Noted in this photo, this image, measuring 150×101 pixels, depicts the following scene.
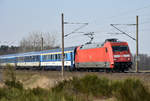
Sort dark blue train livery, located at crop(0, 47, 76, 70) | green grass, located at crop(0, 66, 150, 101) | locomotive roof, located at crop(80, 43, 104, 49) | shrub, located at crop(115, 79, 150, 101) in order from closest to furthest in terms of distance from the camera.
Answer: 1. shrub, located at crop(115, 79, 150, 101)
2. green grass, located at crop(0, 66, 150, 101)
3. locomotive roof, located at crop(80, 43, 104, 49)
4. dark blue train livery, located at crop(0, 47, 76, 70)

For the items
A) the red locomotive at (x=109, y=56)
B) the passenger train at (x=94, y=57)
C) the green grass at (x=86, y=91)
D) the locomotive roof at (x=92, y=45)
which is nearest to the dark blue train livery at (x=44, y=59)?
the passenger train at (x=94, y=57)

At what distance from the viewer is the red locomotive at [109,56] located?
30516 millimetres

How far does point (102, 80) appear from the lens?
59.7ft

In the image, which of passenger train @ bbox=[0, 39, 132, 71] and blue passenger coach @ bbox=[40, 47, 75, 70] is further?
blue passenger coach @ bbox=[40, 47, 75, 70]

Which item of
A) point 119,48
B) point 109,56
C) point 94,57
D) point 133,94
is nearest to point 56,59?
point 94,57

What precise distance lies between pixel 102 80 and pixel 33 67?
36.3 metres

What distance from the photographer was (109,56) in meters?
30.9

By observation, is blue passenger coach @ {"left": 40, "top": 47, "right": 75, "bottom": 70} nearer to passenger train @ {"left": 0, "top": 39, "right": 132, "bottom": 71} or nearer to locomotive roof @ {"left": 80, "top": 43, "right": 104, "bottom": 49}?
passenger train @ {"left": 0, "top": 39, "right": 132, "bottom": 71}

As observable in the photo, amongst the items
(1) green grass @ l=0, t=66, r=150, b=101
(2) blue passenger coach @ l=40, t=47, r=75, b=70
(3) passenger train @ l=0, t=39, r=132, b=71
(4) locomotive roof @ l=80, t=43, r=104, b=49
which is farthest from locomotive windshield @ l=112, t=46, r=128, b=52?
(1) green grass @ l=0, t=66, r=150, b=101

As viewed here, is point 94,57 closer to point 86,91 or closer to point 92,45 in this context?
point 92,45

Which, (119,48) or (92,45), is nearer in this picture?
(119,48)

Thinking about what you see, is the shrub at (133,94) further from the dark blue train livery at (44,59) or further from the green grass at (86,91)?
the dark blue train livery at (44,59)

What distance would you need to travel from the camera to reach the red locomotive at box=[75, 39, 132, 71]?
100 feet

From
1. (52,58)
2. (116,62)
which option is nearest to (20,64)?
(52,58)
